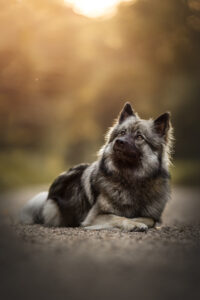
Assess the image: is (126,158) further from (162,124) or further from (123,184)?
(162,124)

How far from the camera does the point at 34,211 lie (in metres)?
6.16

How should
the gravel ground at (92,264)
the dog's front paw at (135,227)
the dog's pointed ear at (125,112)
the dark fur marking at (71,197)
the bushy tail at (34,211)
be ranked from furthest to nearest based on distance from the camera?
the bushy tail at (34,211) < the dog's pointed ear at (125,112) < the dark fur marking at (71,197) < the dog's front paw at (135,227) < the gravel ground at (92,264)

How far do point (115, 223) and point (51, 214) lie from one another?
1.21 meters

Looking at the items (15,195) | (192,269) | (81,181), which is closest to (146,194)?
(81,181)

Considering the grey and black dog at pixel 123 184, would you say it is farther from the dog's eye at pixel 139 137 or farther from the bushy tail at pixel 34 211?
the bushy tail at pixel 34 211

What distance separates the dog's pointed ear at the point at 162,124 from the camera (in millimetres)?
5508

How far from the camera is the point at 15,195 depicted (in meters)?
10.5

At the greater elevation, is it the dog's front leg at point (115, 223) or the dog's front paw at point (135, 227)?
the dog's front leg at point (115, 223)

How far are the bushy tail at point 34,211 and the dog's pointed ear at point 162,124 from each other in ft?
6.77

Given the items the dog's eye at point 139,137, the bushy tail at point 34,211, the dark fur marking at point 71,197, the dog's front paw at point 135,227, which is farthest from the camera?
the bushy tail at point 34,211

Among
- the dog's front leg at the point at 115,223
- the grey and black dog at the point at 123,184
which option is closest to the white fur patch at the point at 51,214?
the grey and black dog at the point at 123,184

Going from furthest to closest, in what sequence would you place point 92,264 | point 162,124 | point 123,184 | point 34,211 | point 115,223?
point 34,211, point 162,124, point 123,184, point 115,223, point 92,264

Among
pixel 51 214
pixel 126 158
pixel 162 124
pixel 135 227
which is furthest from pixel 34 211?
pixel 162 124

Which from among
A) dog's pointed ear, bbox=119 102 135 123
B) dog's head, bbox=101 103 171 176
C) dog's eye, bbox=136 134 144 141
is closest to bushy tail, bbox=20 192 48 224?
dog's head, bbox=101 103 171 176
